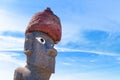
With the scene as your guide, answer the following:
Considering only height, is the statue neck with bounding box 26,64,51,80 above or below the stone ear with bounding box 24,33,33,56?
below

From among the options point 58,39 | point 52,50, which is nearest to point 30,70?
point 52,50

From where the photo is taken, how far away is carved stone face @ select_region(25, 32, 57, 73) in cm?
934

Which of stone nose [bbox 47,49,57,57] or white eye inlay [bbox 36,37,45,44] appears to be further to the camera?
white eye inlay [bbox 36,37,45,44]

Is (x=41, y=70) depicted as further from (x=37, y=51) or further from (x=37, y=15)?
(x=37, y=15)

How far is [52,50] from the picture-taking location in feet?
31.2

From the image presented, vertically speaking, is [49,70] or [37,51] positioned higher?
[37,51]

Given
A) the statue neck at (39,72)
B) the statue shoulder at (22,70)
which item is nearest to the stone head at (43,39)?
the statue neck at (39,72)

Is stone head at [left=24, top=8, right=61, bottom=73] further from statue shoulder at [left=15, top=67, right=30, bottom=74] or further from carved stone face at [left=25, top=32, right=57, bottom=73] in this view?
statue shoulder at [left=15, top=67, right=30, bottom=74]

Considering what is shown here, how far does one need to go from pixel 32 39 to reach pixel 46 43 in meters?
0.48

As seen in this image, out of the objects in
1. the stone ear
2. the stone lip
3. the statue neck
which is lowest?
the statue neck

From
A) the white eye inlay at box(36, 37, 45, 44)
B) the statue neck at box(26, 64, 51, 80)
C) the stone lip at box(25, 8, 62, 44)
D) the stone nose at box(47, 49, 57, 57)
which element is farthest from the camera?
the stone lip at box(25, 8, 62, 44)

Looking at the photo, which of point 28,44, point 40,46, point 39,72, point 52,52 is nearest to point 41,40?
point 40,46

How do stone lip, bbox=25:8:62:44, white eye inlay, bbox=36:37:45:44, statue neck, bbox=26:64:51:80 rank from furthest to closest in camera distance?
stone lip, bbox=25:8:62:44
white eye inlay, bbox=36:37:45:44
statue neck, bbox=26:64:51:80

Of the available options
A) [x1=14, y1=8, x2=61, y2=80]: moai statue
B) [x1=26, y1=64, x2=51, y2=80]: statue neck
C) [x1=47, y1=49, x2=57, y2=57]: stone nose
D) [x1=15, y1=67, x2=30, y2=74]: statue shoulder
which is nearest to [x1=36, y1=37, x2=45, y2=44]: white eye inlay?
[x1=14, y1=8, x2=61, y2=80]: moai statue
